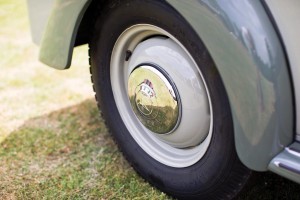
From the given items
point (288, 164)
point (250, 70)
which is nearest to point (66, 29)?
point (250, 70)

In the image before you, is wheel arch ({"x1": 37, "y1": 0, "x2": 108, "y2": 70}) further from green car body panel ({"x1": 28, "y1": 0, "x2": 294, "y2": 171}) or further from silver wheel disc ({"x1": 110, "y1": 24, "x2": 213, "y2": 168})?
green car body panel ({"x1": 28, "y1": 0, "x2": 294, "y2": 171})

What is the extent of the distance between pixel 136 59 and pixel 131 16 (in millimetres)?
220

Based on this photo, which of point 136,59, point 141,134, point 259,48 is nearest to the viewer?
point 259,48

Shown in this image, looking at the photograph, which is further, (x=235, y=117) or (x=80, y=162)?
(x=80, y=162)

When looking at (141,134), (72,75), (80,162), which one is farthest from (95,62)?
(72,75)

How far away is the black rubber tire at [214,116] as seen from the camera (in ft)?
Result: 5.58

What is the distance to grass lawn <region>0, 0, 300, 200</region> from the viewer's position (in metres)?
2.20

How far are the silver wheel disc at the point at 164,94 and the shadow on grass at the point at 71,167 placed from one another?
0.77ft

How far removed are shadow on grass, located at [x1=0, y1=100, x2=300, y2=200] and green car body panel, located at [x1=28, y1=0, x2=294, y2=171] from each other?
0.95ft

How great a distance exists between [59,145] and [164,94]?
1001mm

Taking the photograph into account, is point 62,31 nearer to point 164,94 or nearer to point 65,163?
point 164,94

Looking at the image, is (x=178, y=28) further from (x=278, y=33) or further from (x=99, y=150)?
(x=99, y=150)

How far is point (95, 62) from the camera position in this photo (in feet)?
7.36

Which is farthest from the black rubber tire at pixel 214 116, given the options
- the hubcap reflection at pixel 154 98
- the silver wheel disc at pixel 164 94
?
the hubcap reflection at pixel 154 98
